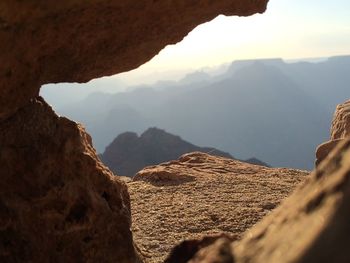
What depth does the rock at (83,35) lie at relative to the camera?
6731 mm

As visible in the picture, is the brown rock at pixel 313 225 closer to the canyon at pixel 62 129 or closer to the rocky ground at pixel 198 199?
the canyon at pixel 62 129

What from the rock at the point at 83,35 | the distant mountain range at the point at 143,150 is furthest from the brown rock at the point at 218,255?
the distant mountain range at the point at 143,150

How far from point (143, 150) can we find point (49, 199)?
58494mm

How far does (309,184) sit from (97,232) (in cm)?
511

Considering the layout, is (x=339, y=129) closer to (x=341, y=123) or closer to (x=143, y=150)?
(x=341, y=123)

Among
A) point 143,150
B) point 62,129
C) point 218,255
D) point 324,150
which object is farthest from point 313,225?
point 143,150

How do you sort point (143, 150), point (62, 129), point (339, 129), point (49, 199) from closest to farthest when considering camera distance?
point (49, 199) < point (62, 129) < point (339, 129) < point (143, 150)

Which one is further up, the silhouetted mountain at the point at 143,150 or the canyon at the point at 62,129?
the silhouetted mountain at the point at 143,150

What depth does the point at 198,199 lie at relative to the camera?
51.6ft

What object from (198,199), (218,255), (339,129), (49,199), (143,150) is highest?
(143,150)

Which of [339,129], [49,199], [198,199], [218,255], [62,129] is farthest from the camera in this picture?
[339,129]

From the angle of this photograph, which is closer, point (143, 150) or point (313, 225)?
point (313, 225)

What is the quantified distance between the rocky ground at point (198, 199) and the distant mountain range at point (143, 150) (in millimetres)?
41572

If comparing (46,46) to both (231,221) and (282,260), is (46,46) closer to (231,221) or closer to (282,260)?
(282,260)
